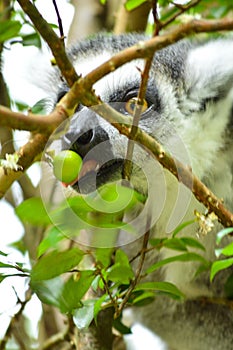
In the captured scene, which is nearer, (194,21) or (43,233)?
(194,21)

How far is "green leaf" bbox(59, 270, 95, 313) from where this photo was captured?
1.12m

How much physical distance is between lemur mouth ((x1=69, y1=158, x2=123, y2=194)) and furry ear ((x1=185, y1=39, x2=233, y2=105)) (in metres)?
0.31

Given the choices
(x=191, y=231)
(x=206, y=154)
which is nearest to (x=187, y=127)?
(x=206, y=154)

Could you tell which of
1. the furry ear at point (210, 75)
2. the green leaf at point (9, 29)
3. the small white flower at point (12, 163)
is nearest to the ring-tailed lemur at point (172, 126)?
the furry ear at point (210, 75)

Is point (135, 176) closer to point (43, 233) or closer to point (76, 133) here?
point (76, 133)

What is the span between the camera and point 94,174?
1412mm

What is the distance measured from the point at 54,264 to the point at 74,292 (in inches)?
2.9

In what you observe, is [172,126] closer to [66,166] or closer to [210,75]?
[210,75]

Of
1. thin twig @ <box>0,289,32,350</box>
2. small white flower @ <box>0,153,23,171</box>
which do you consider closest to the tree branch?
small white flower @ <box>0,153,23,171</box>

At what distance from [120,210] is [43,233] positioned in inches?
29.0

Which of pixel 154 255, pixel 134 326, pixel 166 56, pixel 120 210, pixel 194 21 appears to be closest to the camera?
pixel 194 21

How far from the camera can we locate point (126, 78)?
1619 millimetres

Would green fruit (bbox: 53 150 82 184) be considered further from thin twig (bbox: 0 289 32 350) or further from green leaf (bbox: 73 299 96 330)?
thin twig (bbox: 0 289 32 350)

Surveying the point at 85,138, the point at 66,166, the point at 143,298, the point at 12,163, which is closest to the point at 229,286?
the point at 143,298
